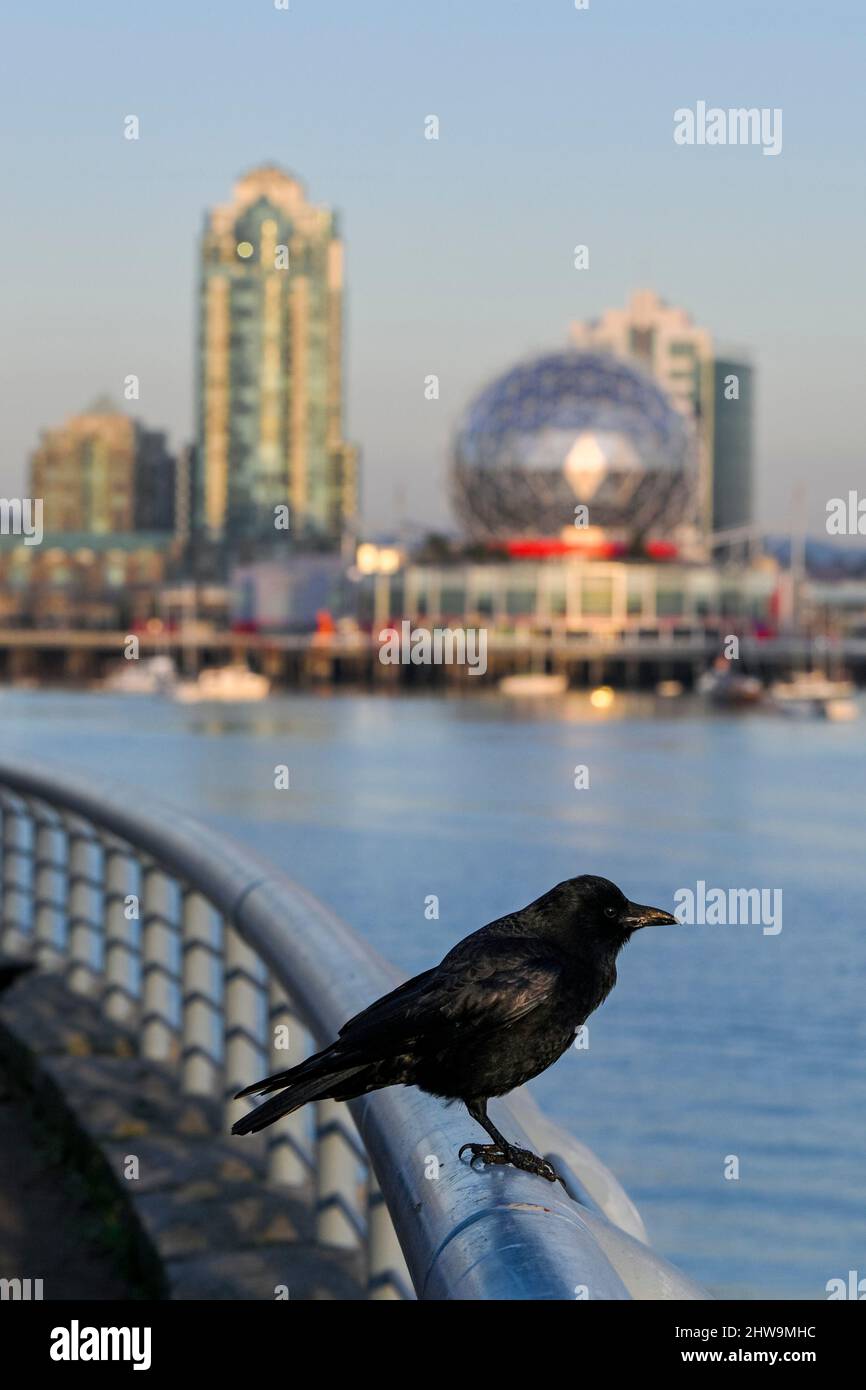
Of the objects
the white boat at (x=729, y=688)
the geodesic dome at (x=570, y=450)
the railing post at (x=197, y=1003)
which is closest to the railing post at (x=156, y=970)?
the railing post at (x=197, y=1003)

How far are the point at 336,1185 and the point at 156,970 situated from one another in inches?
79.0

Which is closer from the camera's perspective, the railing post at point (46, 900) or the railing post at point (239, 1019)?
the railing post at point (239, 1019)

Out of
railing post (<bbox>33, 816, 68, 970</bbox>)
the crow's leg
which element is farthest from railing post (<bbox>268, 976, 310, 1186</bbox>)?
railing post (<bbox>33, 816, 68, 970</bbox>)

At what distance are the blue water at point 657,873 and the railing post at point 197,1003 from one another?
2.02 m

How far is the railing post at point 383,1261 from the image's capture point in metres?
3.89

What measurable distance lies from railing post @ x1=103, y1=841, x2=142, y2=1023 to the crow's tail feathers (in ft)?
14.6

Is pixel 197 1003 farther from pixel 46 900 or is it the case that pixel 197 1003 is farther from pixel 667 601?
pixel 667 601

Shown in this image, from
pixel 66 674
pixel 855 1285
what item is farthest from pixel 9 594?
pixel 855 1285

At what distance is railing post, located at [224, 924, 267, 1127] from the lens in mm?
5590

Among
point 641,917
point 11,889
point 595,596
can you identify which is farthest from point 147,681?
point 641,917

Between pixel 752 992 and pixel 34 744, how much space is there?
47.2 m

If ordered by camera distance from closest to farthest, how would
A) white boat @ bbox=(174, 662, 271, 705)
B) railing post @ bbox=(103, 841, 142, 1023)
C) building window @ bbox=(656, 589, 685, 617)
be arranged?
railing post @ bbox=(103, 841, 142, 1023) → white boat @ bbox=(174, 662, 271, 705) → building window @ bbox=(656, 589, 685, 617)

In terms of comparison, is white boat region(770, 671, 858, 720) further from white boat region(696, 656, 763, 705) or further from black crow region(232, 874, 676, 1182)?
black crow region(232, 874, 676, 1182)

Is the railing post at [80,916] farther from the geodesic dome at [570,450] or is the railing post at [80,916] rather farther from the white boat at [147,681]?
the white boat at [147,681]
